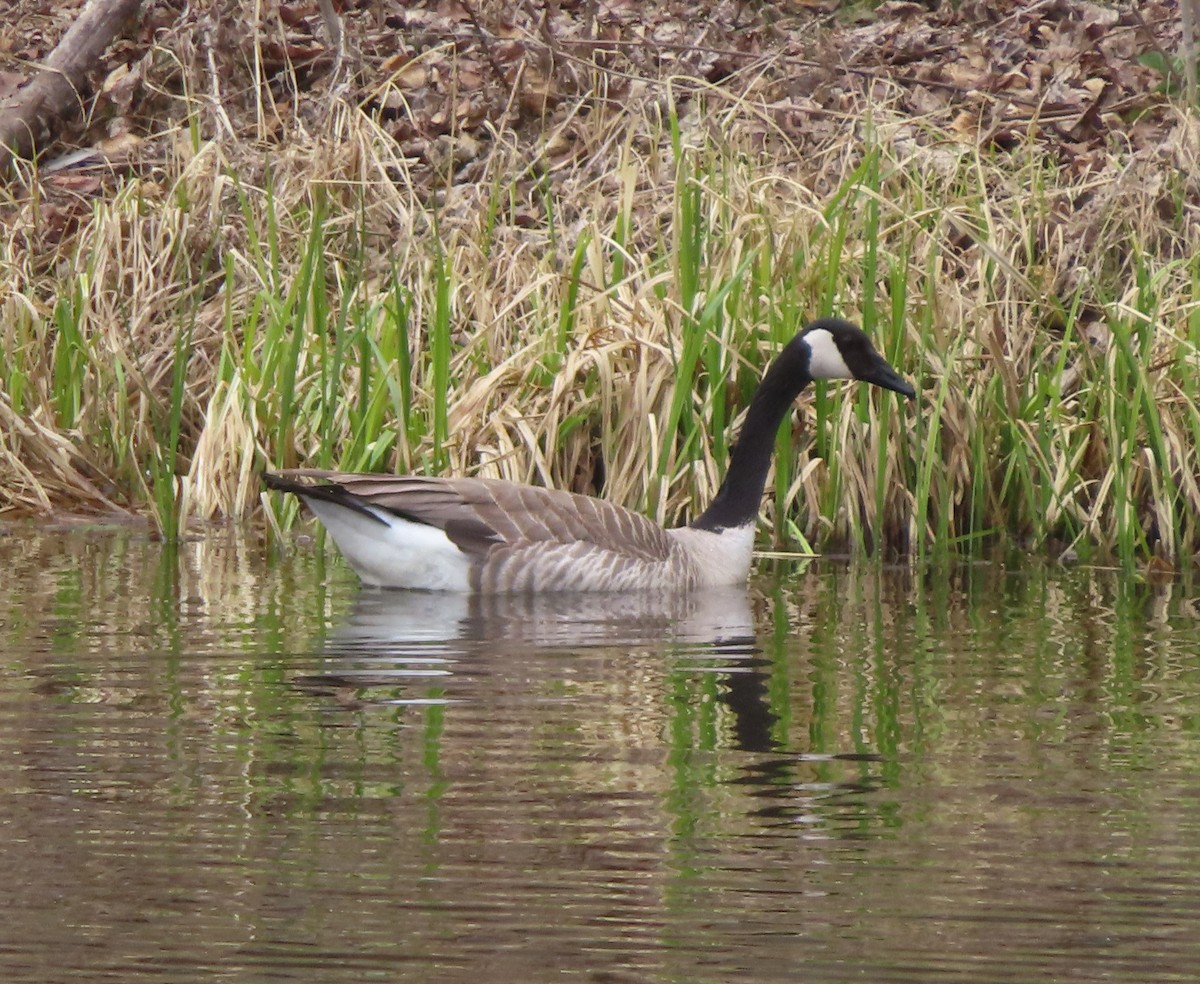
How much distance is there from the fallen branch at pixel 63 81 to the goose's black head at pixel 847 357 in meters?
6.34

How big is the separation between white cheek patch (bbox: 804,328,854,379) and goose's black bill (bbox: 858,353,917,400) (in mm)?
79

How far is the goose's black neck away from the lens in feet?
27.0

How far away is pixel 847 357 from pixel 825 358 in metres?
0.10

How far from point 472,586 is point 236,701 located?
2695 millimetres

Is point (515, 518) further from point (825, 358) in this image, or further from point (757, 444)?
point (825, 358)

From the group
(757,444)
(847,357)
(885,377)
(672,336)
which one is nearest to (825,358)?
(847,357)

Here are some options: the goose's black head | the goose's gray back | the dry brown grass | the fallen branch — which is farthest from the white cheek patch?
the fallen branch

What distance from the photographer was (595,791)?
170 inches

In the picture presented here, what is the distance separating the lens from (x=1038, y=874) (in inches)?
146

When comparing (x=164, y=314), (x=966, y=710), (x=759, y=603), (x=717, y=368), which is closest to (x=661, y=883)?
(x=966, y=710)

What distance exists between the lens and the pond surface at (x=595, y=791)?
10.8 ft

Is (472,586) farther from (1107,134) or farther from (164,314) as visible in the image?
(1107,134)

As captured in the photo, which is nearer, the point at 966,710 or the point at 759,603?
the point at 966,710

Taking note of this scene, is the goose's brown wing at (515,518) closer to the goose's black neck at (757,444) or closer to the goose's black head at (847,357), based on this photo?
the goose's black neck at (757,444)
